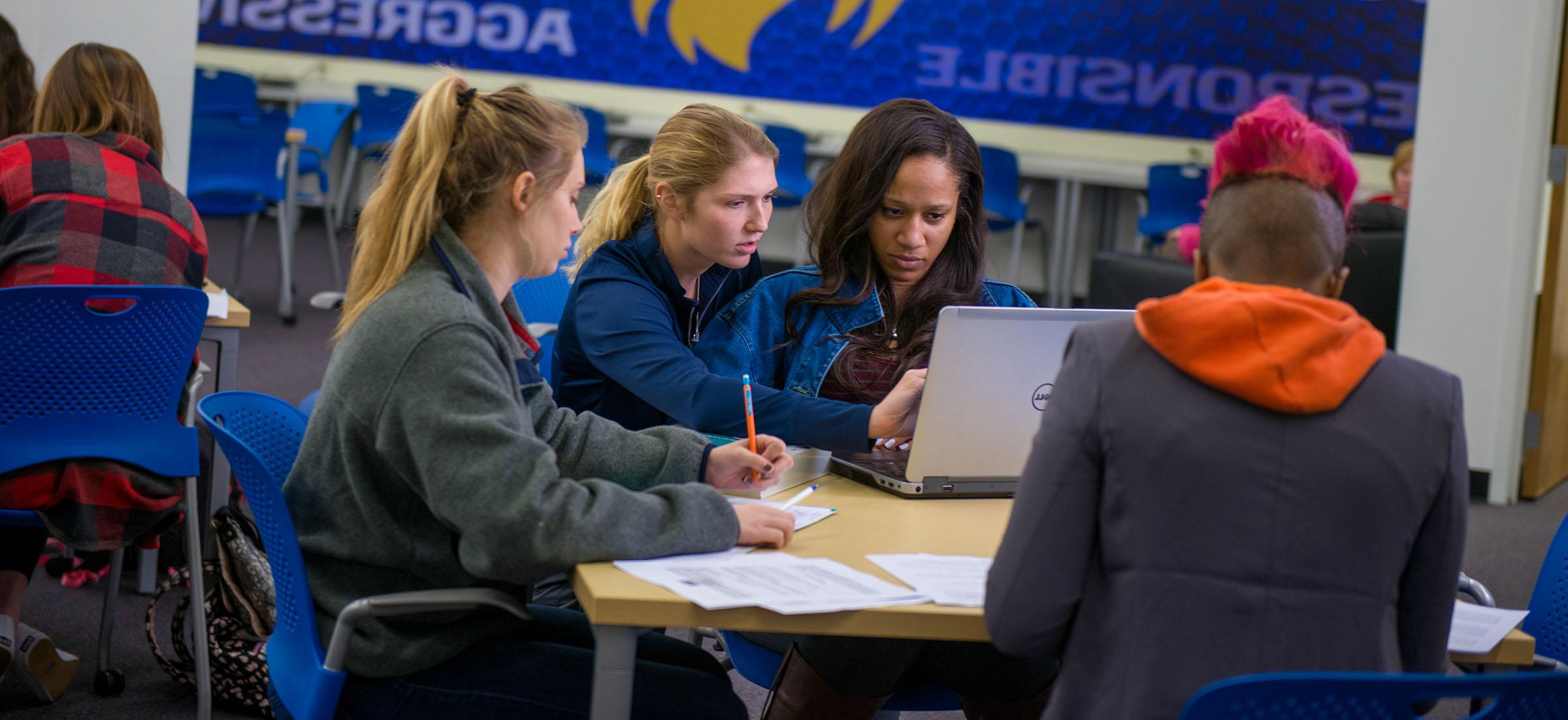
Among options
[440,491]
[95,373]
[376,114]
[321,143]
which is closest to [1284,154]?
[440,491]

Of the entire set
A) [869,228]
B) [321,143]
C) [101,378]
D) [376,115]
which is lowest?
[101,378]

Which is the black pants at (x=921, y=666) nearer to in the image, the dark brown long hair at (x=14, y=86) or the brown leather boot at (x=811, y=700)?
the brown leather boot at (x=811, y=700)

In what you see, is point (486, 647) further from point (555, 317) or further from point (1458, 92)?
point (1458, 92)

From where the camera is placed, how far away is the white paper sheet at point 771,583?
1245 mm

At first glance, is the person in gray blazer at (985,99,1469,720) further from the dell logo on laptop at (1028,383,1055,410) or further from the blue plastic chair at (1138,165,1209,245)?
the blue plastic chair at (1138,165,1209,245)

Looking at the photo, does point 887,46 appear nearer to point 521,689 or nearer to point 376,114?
point 376,114

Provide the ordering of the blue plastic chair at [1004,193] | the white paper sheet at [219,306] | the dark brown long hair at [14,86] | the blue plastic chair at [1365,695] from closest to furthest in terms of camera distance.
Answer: the blue plastic chair at [1365,695] < the white paper sheet at [219,306] < the dark brown long hair at [14,86] < the blue plastic chair at [1004,193]

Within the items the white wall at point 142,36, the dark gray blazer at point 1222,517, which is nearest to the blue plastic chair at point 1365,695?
the dark gray blazer at point 1222,517

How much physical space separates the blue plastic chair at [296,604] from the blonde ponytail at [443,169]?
0.18 m

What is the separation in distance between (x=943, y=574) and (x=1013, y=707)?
494 millimetres

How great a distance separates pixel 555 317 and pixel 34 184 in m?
1.11

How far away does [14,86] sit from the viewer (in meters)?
2.97

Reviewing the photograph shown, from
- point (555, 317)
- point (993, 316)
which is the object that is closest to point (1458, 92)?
point (555, 317)

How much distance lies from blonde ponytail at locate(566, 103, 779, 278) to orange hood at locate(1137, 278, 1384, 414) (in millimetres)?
1095
